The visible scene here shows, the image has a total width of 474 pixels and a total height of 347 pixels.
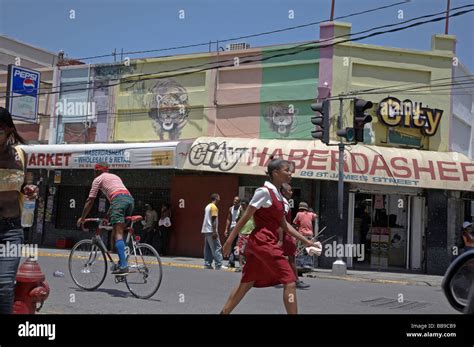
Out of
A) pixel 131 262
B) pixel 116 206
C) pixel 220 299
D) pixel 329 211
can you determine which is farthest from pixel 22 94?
pixel 220 299

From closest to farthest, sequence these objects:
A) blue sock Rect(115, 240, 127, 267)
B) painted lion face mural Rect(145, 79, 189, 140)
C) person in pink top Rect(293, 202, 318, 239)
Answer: blue sock Rect(115, 240, 127, 267)
person in pink top Rect(293, 202, 318, 239)
painted lion face mural Rect(145, 79, 189, 140)

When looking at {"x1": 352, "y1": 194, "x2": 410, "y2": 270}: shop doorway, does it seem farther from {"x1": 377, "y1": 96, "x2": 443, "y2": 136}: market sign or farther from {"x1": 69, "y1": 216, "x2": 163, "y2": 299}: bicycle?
{"x1": 69, "y1": 216, "x2": 163, "y2": 299}: bicycle

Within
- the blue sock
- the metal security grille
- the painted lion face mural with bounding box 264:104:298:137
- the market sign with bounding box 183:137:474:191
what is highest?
the painted lion face mural with bounding box 264:104:298:137

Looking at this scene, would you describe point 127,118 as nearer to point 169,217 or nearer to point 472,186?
point 169,217

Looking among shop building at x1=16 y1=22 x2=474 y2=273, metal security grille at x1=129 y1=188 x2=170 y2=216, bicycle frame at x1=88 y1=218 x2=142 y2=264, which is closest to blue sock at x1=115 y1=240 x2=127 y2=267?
bicycle frame at x1=88 y1=218 x2=142 y2=264

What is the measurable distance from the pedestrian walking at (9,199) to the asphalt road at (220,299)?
2.60 meters

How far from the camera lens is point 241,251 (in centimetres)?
1270

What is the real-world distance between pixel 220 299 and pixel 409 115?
1045cm

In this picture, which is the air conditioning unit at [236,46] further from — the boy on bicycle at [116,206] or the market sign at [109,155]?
the boy on bicycle at [116,206]

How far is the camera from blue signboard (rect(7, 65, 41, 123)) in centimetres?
2058

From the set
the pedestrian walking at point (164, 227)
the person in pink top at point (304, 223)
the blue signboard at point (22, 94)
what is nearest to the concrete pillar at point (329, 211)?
the person in pink top at point (304, 223)

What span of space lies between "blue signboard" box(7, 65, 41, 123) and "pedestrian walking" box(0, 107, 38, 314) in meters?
17.3

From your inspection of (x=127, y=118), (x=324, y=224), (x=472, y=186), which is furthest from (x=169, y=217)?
(x=472, y=186)

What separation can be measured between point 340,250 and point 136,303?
8.18 meters
